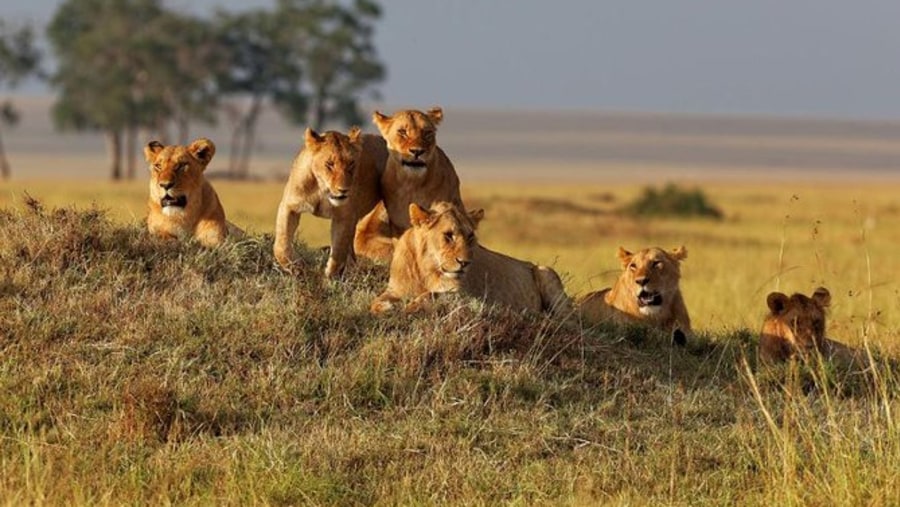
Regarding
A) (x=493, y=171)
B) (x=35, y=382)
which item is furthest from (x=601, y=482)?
(x=493, y=171)

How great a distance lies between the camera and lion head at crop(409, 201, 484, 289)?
8.47 meters

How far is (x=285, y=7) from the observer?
241 feet

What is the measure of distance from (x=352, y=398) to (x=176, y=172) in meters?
1.98

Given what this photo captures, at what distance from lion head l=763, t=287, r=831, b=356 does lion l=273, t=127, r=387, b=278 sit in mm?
2210

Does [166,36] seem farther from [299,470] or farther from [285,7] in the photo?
[299,470]

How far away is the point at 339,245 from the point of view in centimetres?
901

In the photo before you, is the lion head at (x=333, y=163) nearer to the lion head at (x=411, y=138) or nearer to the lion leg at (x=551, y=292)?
the lion head at (x=411, y=138)

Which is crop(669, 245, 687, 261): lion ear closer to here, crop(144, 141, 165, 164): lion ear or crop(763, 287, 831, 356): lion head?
crop(763, 287, 831, 356): lion head

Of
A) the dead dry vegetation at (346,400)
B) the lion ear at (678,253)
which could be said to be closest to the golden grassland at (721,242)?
the dead dry vegetation at (346,400)

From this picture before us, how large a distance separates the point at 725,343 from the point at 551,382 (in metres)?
1.83

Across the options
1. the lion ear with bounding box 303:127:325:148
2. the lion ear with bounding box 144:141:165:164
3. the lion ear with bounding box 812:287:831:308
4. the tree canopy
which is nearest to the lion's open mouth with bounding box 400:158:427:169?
the lion ear with bounding box 303:127:325:148

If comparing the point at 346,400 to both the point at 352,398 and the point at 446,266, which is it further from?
the point at 446,266

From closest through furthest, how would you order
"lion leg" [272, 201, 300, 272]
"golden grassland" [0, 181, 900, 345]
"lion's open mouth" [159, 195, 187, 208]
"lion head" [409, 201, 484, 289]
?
"lion head" [409, 201, 484, 289], "lion leg" [272, 201, 300, 272], "lion's open mouth" [159, 195, 187, 208], "golden grassland" [0, 181, 900, 345]

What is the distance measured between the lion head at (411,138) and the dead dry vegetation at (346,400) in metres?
0.72
